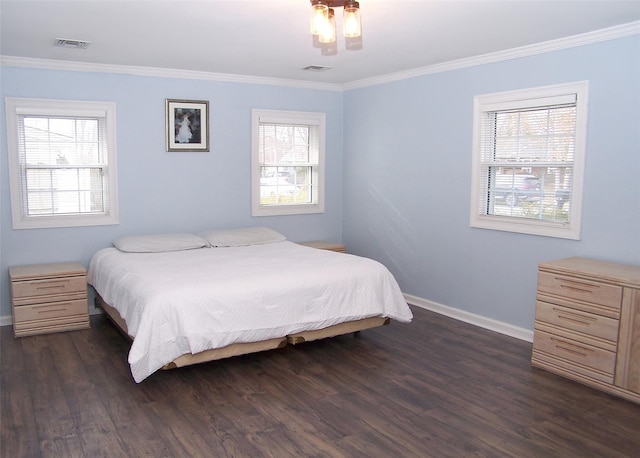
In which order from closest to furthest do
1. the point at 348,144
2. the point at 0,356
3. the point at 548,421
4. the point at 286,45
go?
the point at 548,421 → the point at 0,356 → the point at 286,45 → the point at 348,144

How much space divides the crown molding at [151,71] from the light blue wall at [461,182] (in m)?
0.60

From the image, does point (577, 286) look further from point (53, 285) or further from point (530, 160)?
point (53, 285)

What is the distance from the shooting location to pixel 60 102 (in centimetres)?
485

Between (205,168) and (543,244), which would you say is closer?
(543,244)

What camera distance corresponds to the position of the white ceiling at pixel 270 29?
10.6ft

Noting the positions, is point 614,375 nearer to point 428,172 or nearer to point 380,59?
point 428,172

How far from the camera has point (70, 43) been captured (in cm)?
416

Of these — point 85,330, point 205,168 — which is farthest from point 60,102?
point 85,330

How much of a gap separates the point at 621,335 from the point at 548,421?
0.77m

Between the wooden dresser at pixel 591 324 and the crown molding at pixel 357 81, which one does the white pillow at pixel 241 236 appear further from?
the wooden dresser at pixel 591 324

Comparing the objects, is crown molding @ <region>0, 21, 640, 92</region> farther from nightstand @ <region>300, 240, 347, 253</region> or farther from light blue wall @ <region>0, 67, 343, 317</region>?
nightstand @ <region>300, 240, 347, 253</region>

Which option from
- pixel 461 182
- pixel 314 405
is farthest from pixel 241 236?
pixel 314 405

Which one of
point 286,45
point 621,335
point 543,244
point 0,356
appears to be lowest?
point 0,356

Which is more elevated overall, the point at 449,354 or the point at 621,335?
the point at 621,335
